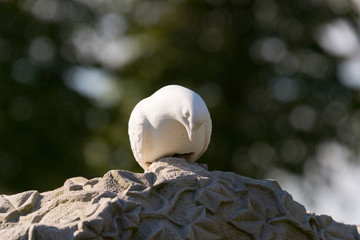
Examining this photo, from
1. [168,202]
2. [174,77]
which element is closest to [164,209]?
[168,202]

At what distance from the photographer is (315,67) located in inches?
368

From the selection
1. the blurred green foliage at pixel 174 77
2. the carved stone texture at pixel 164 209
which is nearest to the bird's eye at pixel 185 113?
the carved stone texture at pixel 164 209

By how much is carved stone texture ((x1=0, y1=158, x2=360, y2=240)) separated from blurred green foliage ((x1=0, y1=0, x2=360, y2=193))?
4.49 meters

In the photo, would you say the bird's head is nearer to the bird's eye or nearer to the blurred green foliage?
the bird's eye

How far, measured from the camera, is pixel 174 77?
8930 millimetres

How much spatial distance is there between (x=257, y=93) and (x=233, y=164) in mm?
1017

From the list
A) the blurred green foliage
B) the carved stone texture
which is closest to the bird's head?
the carved stone texture

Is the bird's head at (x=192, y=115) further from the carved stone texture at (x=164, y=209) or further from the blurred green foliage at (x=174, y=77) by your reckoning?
the blurred green foliage at (x=174, y=77)

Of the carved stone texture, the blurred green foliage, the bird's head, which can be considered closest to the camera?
the carved stone texture

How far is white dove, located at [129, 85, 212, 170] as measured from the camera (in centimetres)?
406

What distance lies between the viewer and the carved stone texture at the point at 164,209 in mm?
3410

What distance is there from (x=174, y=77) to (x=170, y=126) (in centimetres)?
482

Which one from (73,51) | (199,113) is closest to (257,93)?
(73,51)

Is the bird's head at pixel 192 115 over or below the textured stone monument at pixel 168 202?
over
